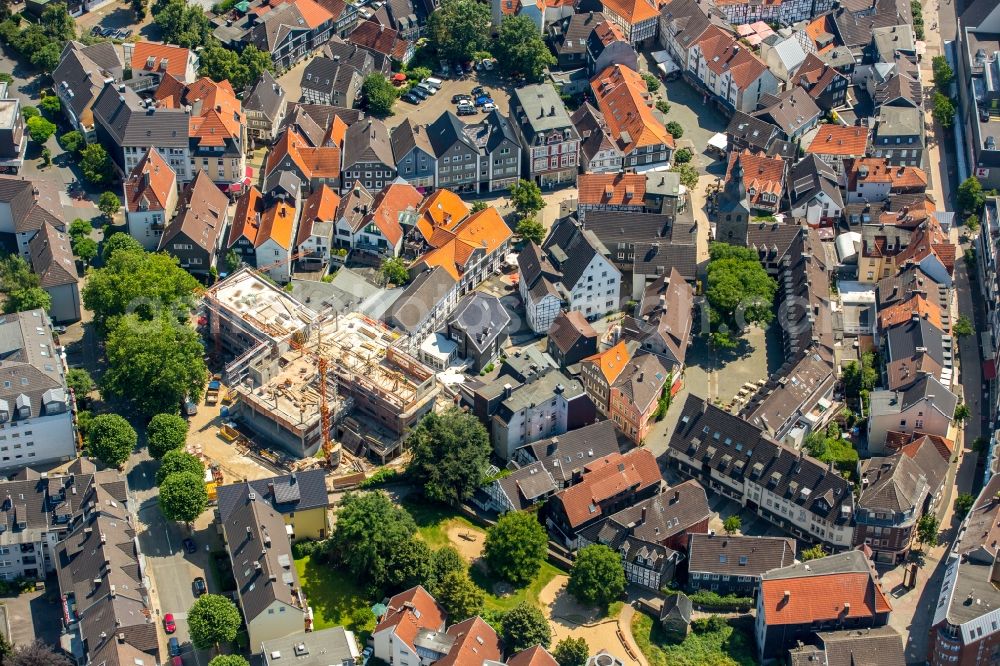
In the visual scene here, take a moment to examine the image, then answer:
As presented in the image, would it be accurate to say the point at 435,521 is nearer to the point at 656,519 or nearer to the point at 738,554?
the point at 656,519

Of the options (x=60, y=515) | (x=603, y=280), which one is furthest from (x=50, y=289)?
(x=603, y=280)

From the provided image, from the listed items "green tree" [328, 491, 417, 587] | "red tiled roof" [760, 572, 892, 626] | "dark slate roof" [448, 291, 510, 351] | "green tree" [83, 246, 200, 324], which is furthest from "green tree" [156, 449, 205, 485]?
"red tiled roof" [760, 572, 892, 626]

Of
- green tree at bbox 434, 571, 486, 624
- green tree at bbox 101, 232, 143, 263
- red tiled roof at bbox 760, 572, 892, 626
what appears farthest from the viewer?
green tree at bbox 101, 232, 143, 263

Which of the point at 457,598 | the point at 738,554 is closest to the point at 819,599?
the point at 738,554

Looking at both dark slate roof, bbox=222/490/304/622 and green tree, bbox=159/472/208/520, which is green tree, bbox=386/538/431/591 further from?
green tree, bbox=159/472/208/520

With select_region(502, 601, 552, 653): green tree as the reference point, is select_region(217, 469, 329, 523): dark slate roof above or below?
above

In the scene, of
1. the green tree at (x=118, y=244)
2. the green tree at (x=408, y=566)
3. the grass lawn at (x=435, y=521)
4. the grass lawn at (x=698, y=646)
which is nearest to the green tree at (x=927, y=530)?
the grass lawn at (x=698, y=646)

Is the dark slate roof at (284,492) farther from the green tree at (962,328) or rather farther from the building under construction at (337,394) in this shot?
the green tree at (962,328)
